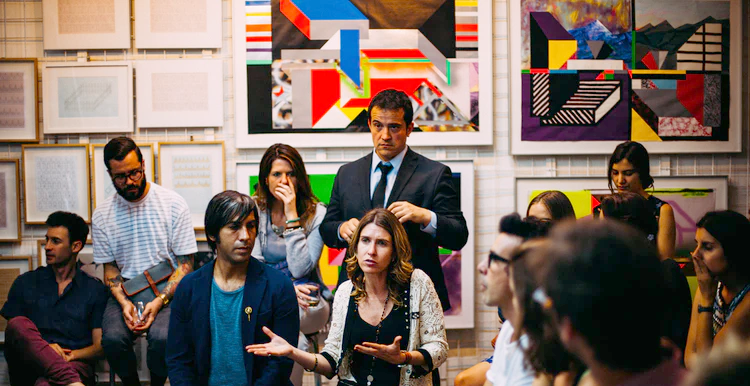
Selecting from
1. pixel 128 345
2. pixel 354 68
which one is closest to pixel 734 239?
pixel 354 68

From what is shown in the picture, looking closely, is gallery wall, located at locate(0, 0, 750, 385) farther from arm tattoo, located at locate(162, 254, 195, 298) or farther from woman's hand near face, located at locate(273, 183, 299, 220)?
woman's hand near face, located at locate(273, 183, 299, 220)

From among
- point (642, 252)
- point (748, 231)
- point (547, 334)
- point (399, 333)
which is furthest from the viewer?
point (399, 333)

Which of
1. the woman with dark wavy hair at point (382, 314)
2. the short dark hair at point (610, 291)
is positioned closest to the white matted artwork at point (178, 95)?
the woman with dark wavy hair at point (382, 314)

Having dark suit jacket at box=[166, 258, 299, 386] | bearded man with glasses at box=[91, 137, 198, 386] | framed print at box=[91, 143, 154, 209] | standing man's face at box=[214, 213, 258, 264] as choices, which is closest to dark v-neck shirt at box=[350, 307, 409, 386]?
dark suit jacket at box=[166, 258, 299, 386]

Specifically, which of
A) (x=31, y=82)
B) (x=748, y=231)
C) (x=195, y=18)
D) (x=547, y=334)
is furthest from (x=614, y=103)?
(x=31, y=82)

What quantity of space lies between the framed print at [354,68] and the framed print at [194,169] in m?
0.20

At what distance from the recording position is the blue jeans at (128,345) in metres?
3.15

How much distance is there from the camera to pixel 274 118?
388 centimetres

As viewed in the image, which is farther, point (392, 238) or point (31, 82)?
point (31, 82)

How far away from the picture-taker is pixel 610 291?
34.6 inches

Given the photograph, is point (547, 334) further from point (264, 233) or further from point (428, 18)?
point (428, 18)

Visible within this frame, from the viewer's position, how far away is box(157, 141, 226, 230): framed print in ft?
12.8

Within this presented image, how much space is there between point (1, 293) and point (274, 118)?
200 centimetres

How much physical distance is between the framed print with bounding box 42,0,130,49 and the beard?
3.38 feet
